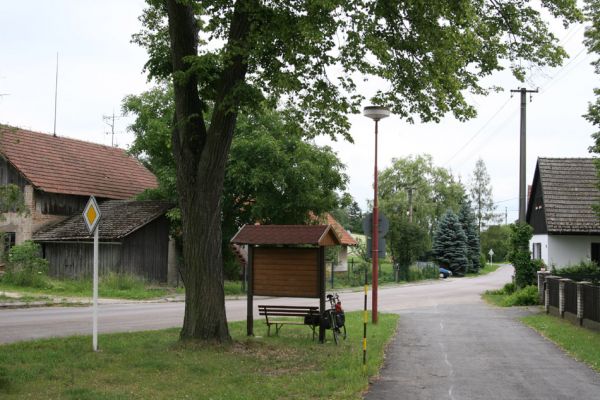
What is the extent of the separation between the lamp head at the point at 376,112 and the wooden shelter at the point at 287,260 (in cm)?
356

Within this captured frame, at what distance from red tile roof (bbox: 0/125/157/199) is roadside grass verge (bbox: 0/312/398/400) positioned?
2560cm

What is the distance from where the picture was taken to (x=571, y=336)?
16109mm

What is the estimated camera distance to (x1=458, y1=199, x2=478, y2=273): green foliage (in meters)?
78.5

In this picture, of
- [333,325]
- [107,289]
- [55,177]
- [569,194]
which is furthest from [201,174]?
[55,177]

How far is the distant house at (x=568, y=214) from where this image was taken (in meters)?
33.8

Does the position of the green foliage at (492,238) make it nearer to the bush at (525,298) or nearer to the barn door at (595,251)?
the barn door at (595,251)

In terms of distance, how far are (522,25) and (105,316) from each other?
565 inches

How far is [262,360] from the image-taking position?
11.5m

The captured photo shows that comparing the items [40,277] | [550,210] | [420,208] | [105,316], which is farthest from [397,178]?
[105,316]

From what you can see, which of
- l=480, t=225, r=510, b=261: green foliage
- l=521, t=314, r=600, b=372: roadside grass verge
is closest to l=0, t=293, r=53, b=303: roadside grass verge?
l=521, t=314, r=600, b=372: roadside grass verge

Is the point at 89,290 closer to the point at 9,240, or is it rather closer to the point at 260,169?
the point at 9,240

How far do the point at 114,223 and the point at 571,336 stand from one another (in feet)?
85.7

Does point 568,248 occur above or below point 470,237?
below

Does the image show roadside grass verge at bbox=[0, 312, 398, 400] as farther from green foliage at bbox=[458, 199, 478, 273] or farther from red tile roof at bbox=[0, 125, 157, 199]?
green foliage at bbox=[458, 199, 478, 273]
